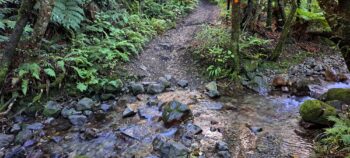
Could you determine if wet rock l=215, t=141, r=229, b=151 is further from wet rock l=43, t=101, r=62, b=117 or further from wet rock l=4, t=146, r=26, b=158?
wet rock l=43, t=101, r=62, b=117

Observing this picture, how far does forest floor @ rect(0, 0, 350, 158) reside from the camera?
5242mm

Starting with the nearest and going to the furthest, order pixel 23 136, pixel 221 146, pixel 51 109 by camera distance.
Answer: pixel 221 146
pixel 23 136
pixel 51 109

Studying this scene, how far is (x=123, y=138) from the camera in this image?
18.8 ft

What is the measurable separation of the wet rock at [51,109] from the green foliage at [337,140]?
17.2 ft

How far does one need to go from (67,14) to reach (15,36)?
196 centimetres

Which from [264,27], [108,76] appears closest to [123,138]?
[108,76]

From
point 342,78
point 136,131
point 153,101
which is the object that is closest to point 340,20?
point 136,131

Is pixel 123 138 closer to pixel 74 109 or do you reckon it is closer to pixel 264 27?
pixel 74 109

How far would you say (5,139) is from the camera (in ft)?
18.4

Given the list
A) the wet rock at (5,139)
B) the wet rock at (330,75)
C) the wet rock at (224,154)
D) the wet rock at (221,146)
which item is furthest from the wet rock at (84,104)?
the wet rock at (330,75)

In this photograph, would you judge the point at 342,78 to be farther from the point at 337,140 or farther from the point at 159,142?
the point at 159,142

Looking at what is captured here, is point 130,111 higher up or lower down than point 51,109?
lower down

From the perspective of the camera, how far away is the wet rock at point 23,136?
561 cm

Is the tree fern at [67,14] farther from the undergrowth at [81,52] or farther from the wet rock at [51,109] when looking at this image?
the wet rock at [51,109]
